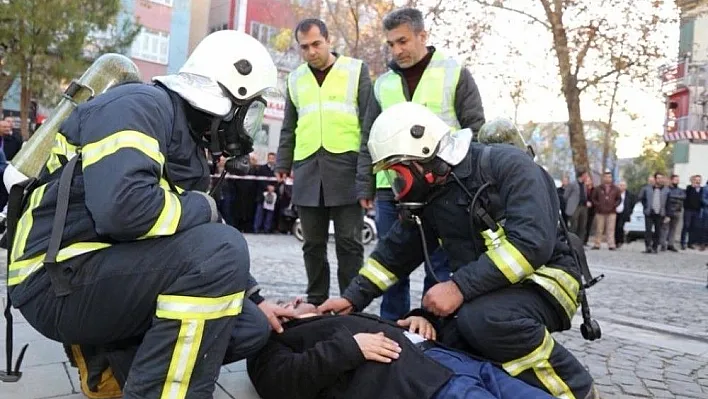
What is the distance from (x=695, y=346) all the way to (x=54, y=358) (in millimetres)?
3861

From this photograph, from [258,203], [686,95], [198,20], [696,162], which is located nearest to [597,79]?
[686,95]

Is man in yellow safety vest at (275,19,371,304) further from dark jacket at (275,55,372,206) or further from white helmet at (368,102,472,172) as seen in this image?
white helmet at (368,102,472,172)

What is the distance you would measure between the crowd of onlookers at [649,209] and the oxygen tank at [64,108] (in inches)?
473

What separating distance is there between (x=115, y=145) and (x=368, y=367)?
3.90 ft

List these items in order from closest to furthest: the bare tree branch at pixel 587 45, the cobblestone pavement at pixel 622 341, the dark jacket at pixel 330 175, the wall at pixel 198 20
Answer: the cobblestone pavement at pixel 622 341
the dark jacket at pixel 330 175
the bare tree branch at pixel 587 45
the wall at pixel 198 20

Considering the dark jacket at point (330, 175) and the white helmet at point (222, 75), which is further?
the dark jacket at point (330, 175)

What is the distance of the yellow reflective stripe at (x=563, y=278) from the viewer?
279 centimetres

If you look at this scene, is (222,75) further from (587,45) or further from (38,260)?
(587,45)

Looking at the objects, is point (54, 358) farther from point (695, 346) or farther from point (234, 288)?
point (695, 346)

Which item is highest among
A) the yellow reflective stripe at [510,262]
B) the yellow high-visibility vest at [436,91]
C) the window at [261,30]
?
the window at [261,30]

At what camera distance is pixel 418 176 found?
2.83 m

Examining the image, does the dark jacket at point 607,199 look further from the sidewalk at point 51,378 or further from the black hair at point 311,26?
the sidewalk at point 51,378

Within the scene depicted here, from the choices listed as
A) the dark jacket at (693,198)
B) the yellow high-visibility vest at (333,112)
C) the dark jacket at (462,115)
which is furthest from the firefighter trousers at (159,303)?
the dark jacket at (693,198)

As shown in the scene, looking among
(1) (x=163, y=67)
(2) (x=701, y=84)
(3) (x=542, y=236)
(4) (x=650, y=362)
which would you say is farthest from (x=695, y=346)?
(1) (x=163, y=67)
